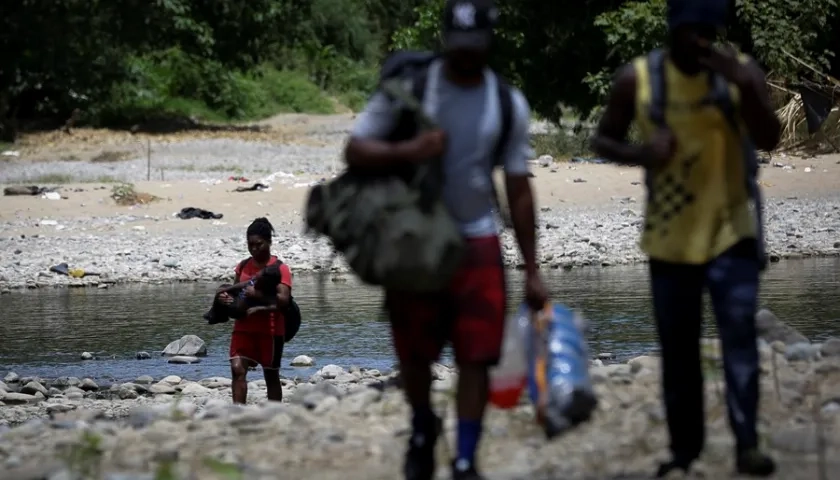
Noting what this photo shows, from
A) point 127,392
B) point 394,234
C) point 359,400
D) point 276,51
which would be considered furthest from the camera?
point 276,51

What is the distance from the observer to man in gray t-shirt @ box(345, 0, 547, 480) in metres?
4.93

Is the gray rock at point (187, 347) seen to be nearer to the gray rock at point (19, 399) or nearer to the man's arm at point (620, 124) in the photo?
the gray rock at point (19, 399)

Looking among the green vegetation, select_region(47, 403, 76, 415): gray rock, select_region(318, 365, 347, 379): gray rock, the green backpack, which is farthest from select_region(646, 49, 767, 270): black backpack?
the green vegetation

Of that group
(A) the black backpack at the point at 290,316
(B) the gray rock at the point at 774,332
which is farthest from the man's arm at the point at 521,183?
(A) the black backpack at the point at 290,316

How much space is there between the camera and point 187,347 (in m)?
13.2

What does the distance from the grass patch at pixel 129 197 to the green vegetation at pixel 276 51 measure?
24.6ft

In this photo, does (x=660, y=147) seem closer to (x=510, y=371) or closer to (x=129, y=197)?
(x=510, y=371)

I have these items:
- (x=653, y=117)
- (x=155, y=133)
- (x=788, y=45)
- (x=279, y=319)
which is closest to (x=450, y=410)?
(x=653, y=117)

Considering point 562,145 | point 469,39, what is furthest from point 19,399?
point 562,145

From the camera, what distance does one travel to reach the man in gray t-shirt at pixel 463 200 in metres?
4.93

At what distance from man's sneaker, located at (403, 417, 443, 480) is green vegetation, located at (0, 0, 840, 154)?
Answer: 2037cm

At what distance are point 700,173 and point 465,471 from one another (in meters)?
1.25

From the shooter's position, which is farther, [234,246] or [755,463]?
[234,246]

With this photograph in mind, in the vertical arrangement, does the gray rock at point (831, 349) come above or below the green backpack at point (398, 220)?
below
